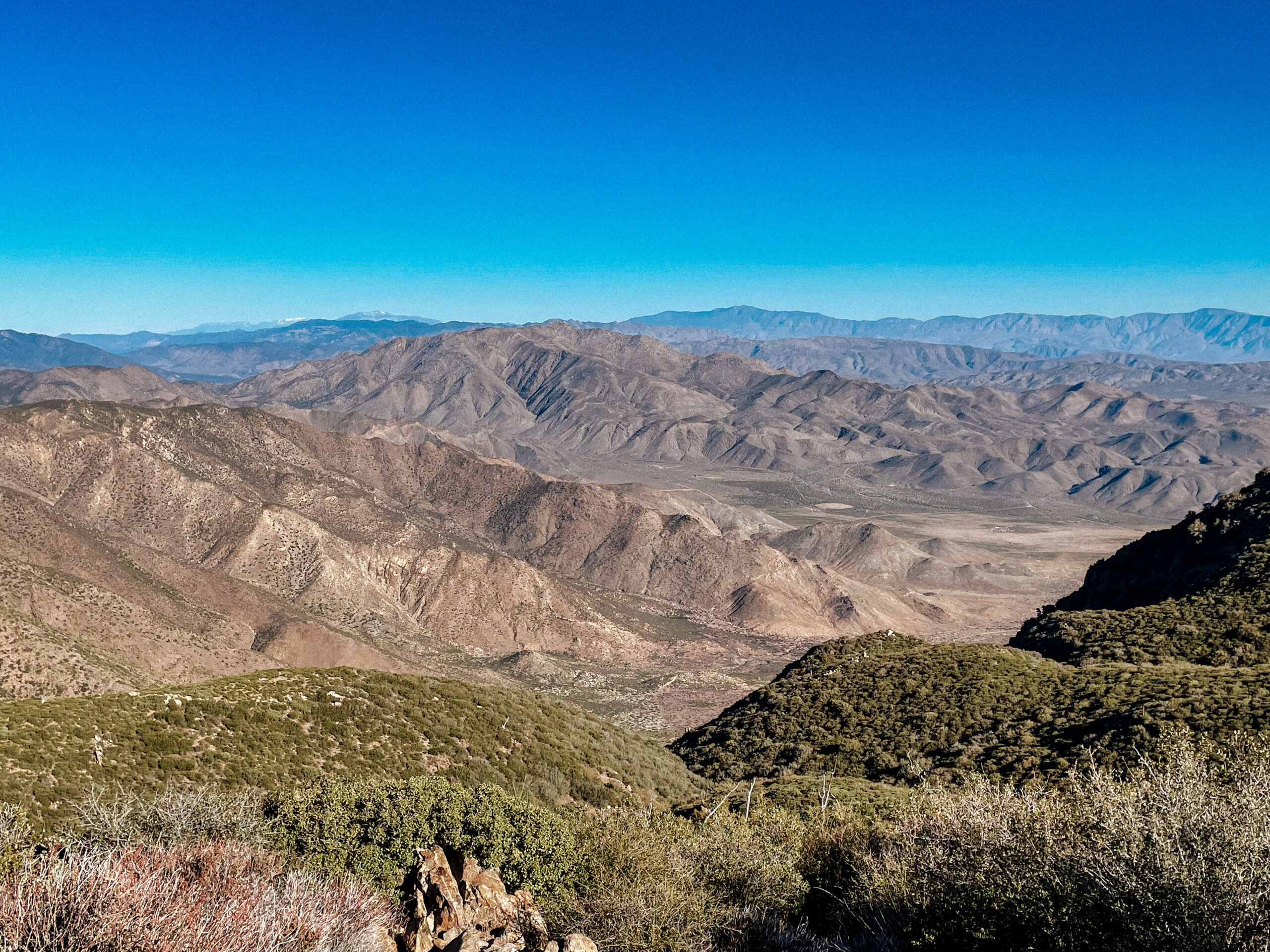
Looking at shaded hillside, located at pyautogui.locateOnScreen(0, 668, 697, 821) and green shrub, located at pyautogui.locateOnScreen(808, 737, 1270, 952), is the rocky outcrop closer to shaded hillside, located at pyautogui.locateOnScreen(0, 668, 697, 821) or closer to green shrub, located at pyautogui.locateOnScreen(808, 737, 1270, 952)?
green shrub, located at pyautogui.locateOnScreen(808, 737, 1270, 952)

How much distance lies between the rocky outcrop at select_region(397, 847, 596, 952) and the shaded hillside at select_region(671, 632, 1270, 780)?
21.9 metres

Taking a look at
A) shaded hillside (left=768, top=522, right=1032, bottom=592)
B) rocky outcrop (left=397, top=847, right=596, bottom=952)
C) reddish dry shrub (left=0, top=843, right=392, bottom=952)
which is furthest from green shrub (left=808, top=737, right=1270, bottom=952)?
shaded hillside (left=768, top=522, right=1032, bottom=592)

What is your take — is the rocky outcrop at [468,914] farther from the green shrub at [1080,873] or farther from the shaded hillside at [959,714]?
the shaded hillside at [959,714]

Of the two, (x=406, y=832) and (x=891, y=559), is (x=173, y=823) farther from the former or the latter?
(x=891, y=559)

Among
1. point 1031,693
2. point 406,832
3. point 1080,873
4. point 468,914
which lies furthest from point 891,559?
point 468,914

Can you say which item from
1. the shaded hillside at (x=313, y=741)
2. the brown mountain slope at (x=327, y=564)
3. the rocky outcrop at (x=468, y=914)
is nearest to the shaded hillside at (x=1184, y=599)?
the shaded hillside at (x=313, y=741)

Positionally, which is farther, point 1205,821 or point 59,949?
point 1205,821

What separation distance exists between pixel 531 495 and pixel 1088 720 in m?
125

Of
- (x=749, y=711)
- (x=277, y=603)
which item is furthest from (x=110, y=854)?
(x=277, y=603)

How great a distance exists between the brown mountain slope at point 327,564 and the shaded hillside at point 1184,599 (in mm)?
52519

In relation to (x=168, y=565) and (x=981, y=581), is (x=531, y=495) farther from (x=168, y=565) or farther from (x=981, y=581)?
(x=981, y=581)

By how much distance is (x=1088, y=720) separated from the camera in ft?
107

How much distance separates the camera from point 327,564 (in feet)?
316

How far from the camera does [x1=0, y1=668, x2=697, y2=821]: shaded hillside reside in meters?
24.2
